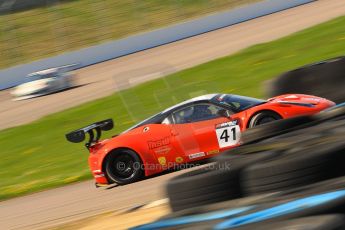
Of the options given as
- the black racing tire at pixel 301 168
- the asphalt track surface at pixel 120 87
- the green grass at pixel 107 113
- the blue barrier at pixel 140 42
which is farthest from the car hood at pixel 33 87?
the black racing tire at pixel 301 168

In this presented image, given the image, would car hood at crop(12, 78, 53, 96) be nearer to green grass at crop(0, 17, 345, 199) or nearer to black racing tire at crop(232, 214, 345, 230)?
green grass at crop(0, 17, 345, 199)

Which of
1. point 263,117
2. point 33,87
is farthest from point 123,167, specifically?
point 33,87

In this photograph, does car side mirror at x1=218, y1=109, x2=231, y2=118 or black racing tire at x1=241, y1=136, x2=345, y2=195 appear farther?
car side mirror at x1=218, y1=109, x2=231, y2=118

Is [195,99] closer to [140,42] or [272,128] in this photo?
[272,128]

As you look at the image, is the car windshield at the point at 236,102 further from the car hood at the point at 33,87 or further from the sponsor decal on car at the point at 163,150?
the car hood at the point at 33,87

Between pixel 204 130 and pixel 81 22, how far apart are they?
23039mm

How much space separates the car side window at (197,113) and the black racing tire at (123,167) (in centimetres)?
92

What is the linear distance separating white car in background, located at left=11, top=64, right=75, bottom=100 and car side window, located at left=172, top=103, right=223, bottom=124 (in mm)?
15505

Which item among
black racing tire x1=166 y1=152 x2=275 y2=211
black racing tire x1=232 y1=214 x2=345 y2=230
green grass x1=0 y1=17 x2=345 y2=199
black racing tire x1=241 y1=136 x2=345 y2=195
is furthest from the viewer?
green grass x1=0 y1=17 x2=345 y2=199

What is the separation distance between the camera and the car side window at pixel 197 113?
10078 mm

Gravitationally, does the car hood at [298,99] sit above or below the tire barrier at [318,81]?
below

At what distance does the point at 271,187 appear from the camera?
5.10 m

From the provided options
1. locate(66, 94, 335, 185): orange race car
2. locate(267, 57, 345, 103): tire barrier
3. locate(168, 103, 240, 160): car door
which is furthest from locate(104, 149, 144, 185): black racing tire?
locate(267, 57, 345, 103): tire barrier

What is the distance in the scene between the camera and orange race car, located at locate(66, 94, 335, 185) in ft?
32.9
